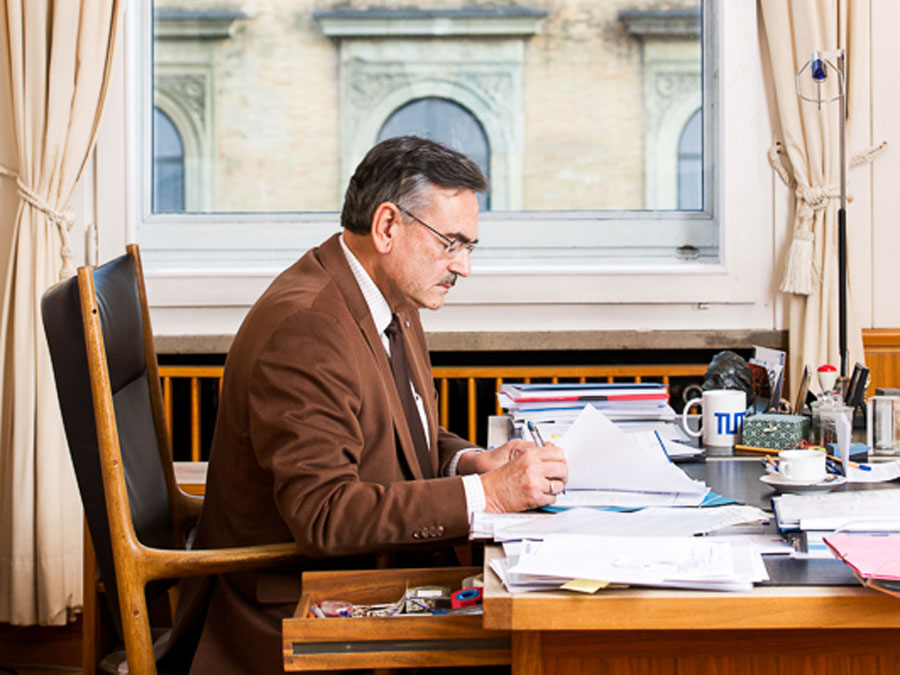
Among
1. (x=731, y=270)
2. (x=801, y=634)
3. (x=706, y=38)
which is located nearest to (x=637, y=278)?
(x=731, y=270)

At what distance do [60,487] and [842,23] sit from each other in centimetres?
252

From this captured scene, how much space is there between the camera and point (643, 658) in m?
1.05

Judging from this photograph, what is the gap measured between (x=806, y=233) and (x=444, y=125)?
1128mm

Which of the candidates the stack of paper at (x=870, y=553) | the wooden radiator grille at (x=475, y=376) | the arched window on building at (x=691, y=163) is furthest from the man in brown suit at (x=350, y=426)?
the arched window on building at (x=691, y=163)

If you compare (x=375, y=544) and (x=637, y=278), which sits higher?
(x=637, y=278)

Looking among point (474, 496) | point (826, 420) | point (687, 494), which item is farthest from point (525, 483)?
point (826, 420)

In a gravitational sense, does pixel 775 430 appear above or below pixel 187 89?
below

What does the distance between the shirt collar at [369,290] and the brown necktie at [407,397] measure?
0.11 feet

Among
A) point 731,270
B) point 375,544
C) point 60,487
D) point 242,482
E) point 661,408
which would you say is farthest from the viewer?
point 731,270

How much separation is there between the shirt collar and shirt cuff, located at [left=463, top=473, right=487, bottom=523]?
346 mm

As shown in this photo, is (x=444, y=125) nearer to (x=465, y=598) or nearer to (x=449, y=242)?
(x=449, y=242)

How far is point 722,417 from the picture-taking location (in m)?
1.83

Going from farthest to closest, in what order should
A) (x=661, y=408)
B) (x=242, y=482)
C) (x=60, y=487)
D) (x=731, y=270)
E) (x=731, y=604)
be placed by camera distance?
(x=731, y=270)
(x=60, y=487)
(x=661, y=408)
(x=242, y=482)
(x=731, y=604)

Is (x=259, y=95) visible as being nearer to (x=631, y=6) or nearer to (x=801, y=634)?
(x=631, y=6)
